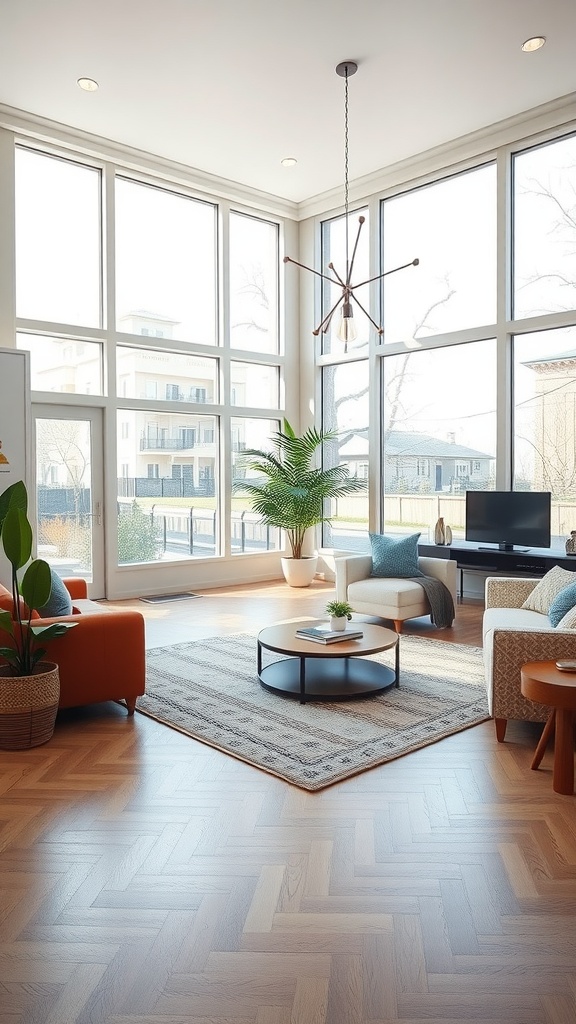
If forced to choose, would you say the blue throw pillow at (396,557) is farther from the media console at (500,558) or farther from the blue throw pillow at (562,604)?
the blue throw pillow at (562,604)

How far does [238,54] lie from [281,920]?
5855mm

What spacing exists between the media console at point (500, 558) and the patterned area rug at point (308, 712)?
4.65 ft

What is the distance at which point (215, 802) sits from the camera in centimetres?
299

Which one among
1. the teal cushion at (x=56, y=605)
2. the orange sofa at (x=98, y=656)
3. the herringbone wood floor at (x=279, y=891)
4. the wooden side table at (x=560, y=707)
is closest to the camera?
the herringbone wood floor at (x=279, y=891)

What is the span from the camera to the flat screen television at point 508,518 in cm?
661

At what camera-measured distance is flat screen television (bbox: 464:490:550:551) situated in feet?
21.7

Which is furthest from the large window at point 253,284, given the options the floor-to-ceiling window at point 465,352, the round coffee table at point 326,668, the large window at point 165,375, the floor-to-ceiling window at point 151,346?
the round coffee table at point 326,668

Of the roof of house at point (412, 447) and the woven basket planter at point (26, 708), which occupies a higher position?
the roof of house at point (412, 447)

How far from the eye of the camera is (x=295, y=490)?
8.49 m

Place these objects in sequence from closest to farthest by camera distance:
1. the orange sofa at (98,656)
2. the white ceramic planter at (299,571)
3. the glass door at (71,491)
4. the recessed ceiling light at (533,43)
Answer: the orange sofa at (98,656)
the recessed ceiling light at (533,43)
the glass door at (71,491)
the white ceramic planter at (299,571)

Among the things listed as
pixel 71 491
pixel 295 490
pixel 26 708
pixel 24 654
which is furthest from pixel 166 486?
pixel 26 708

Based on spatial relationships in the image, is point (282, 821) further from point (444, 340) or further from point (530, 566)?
point (444, 340)

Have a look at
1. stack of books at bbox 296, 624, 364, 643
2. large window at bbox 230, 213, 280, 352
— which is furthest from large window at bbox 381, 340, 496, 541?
stack of books at bbox 296, 624, 364, 643

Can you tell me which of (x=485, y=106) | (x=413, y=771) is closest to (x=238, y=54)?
(x=485, y=106)
